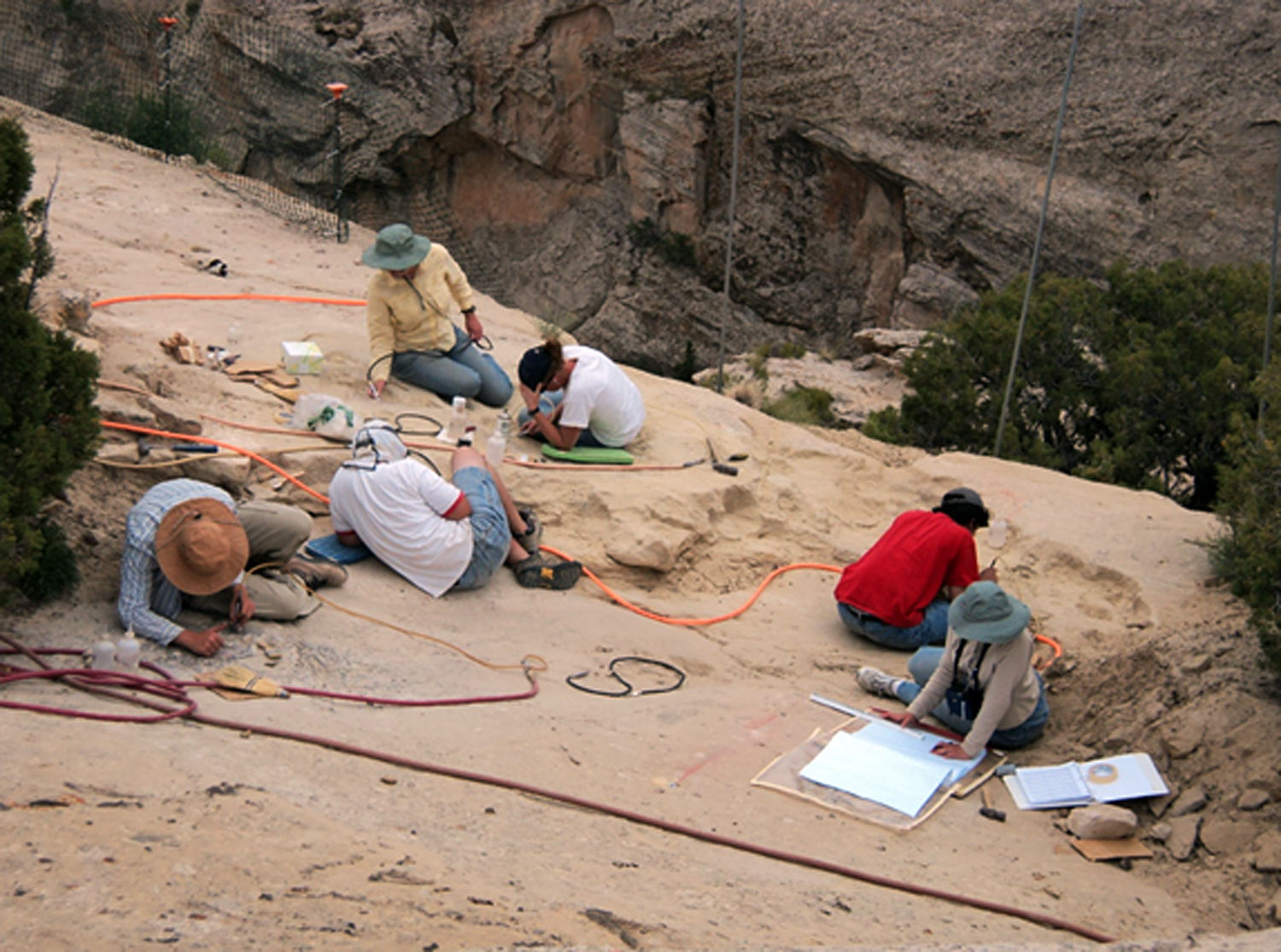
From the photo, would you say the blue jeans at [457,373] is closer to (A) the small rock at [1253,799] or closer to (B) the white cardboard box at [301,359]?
(B) the white cardboard box at [301,359]

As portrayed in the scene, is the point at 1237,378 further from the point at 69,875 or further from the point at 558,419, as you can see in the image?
the point at 69,875

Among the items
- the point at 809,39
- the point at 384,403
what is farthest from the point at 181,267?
the point at 809,39

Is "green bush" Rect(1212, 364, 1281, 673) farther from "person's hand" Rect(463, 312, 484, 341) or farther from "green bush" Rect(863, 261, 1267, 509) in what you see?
"person's hand" Rect(463, 312, 484, 341)

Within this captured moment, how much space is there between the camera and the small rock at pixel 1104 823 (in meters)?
4.43


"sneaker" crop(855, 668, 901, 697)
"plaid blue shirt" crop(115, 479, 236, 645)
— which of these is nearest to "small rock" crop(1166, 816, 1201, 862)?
"sneaker" crop(855, 668, 901, 697)

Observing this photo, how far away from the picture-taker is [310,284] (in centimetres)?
1020

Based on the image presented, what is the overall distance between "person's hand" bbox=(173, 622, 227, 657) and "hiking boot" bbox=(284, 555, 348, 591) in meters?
0.73

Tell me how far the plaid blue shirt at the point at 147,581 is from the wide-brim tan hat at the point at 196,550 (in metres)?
0.04

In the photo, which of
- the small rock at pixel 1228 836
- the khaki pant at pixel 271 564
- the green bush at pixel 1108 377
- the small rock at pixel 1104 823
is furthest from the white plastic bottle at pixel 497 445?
the green bush at pixel 1108 377

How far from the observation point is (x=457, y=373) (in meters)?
7.91

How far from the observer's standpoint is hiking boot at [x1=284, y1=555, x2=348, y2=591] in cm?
541

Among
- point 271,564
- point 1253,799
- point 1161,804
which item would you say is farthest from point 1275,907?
point 271,564

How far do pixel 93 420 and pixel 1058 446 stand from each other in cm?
962

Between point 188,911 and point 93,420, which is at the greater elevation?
point 93,420
